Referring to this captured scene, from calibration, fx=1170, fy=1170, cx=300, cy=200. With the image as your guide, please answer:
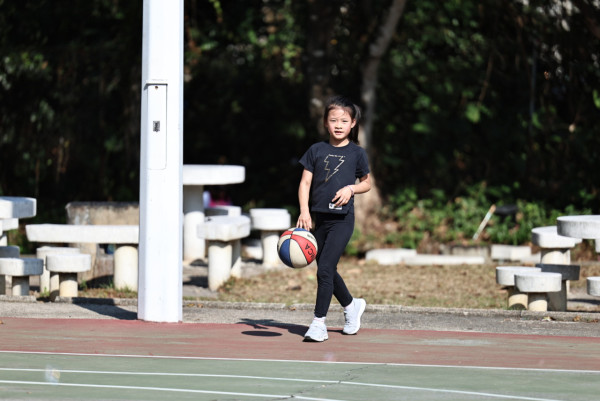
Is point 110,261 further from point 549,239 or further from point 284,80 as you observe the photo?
point 284,80

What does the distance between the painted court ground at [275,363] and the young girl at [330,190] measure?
0.40 meters

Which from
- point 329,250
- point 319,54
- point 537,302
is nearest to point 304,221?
point 329,250

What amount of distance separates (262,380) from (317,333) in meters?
1.74

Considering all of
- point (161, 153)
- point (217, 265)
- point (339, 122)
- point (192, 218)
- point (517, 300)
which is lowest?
point (517, 300)

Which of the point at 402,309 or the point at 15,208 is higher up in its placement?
the point at 15,208

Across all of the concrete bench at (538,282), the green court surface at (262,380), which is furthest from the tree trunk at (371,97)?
the green court surface at (262,380)

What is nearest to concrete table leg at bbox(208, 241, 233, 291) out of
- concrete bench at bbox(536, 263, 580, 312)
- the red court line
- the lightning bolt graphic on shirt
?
concrete bench at bbox(536, 263, 580, 312)

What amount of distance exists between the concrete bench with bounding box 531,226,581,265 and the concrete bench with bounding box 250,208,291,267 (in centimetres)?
409

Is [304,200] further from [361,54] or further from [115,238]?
[361,54]

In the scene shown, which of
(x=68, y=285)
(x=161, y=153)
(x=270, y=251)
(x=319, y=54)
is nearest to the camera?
(x=161, y=153)

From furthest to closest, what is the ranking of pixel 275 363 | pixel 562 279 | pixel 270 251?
pixel 270 251 → pixel 562 279 → pixel 275 363

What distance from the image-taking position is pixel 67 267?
1184 cm

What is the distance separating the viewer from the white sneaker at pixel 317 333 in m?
8.91

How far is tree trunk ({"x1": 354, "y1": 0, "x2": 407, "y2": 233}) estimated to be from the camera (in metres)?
18.5
